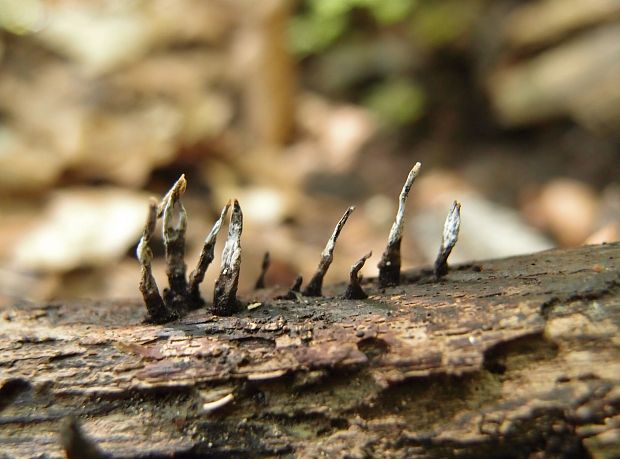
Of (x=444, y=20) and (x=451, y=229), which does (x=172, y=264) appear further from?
(x=444, y=20)

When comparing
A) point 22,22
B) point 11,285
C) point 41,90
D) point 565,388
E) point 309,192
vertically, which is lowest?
point 565,388

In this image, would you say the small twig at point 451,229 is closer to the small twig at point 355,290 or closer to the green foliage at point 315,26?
the small twig at point 355,290

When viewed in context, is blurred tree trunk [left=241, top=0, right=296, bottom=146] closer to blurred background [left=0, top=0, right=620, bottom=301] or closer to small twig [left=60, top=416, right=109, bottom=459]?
blurred background [left=0, top=0, right=620, bottom=301]

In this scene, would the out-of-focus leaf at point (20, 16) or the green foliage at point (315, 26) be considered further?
the green foliage at point (315, 26)

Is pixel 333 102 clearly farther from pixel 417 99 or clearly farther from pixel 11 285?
pixel 11 285

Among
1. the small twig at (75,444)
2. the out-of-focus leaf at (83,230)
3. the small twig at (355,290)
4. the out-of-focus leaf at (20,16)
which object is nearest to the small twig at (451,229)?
the small twig at (355,290)

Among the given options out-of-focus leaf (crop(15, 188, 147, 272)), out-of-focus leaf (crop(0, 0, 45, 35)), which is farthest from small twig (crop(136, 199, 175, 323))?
out-of-focus leaf (crop(0, 0, 45, 35))

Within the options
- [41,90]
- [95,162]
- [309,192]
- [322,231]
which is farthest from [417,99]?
[41,90]
